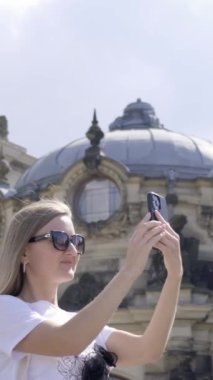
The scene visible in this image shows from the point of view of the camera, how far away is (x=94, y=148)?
20.5 meters

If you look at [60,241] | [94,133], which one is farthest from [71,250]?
[94,133]

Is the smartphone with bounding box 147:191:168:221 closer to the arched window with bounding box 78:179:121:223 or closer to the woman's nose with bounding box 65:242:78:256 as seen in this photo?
the woman's nose with bounding box 65:242:78:256

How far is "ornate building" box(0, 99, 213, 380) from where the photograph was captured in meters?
19.2

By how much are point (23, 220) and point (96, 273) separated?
17.1 meters

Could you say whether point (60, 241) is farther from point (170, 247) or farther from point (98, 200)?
point (98, 200)

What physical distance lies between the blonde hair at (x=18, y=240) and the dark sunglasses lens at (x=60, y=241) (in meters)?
0.07

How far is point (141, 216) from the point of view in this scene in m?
20.5

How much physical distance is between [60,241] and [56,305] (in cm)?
23

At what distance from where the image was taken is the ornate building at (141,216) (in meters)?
19.2

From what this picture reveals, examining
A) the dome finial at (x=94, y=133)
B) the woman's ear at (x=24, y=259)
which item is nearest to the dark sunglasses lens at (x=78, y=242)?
the woman's ear at (x=24, y=259)

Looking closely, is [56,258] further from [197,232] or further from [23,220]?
[197,232]

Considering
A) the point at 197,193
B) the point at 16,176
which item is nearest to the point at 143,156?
the point at 197,193

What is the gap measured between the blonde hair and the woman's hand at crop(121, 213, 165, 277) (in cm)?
34

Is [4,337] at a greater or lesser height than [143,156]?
lesser
